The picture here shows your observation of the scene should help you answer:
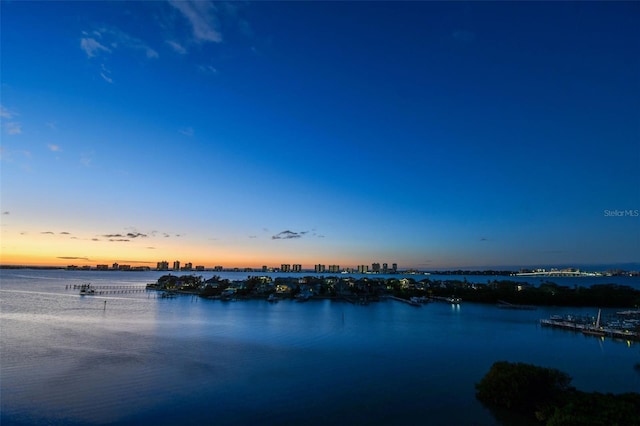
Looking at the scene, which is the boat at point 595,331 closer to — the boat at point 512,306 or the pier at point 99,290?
the boat at point 512,306

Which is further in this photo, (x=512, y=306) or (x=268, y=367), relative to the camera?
(x=512, y=306)

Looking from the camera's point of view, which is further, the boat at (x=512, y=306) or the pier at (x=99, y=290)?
the pier at (x=99, y=290)

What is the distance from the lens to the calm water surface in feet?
49.1

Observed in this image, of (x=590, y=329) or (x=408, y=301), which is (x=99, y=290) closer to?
(x=408, y=301)

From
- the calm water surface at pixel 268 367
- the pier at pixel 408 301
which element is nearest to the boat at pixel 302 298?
the pier at pixel 408 301

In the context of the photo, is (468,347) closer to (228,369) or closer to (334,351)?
(334,351)

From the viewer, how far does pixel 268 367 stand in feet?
70.7

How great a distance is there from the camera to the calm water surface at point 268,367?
49.1 ft

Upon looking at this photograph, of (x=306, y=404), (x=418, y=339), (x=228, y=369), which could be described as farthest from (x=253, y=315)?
(x=306, y=404)

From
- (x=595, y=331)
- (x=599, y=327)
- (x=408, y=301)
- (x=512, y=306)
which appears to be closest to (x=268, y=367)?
(x=595, y=331)

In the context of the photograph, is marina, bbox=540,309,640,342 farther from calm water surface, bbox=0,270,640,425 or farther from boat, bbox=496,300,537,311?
boat, bbox=496,300,537,311

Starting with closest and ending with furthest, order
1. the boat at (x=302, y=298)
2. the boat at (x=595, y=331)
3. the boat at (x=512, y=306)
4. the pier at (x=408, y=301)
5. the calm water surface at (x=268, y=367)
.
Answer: the calm water surface at (x=268, y=367)
the boat at (x=595, y=331)
the boat at (x=512, y=306)
the pier at (x=408, y=301)
the boat at (x=302, y=298)

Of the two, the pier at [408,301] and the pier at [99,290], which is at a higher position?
the pier at [99,290]

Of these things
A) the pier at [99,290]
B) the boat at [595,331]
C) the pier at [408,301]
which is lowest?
the pier at [408,301]
